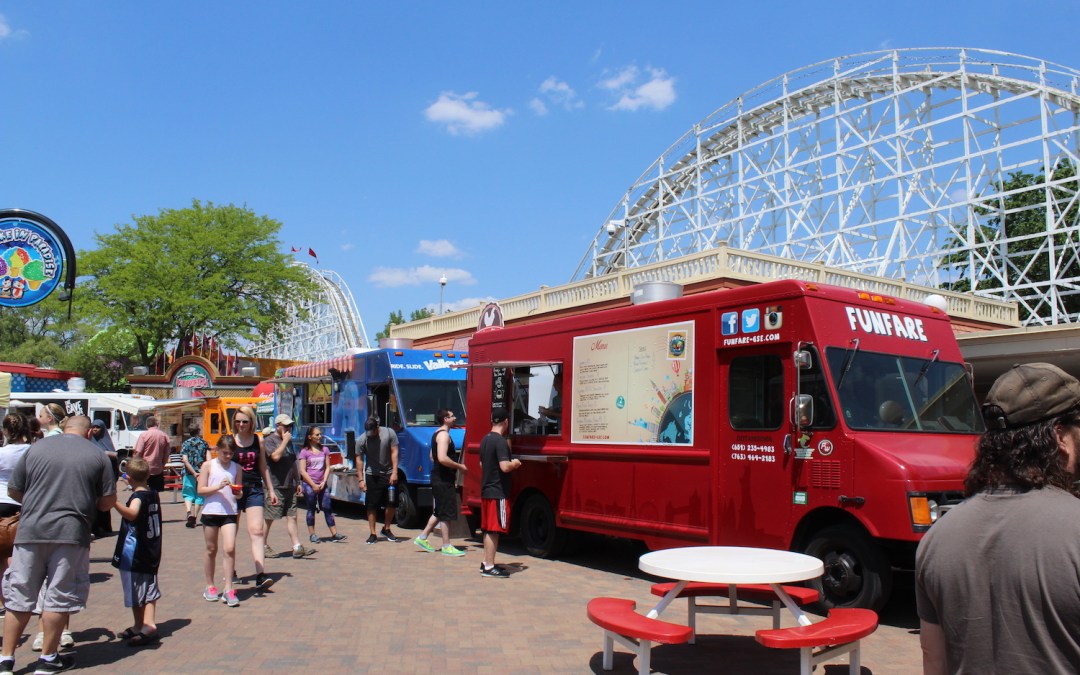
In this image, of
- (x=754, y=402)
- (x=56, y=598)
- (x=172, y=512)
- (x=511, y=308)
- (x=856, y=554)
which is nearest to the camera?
(x=56, y=598)

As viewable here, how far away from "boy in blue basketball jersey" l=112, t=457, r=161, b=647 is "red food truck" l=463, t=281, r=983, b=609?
4820mm

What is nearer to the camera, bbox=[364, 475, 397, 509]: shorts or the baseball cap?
the baseball cap

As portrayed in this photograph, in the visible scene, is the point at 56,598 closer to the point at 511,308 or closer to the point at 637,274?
the point at 637,274

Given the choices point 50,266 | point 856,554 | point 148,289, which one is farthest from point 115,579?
point 148,289

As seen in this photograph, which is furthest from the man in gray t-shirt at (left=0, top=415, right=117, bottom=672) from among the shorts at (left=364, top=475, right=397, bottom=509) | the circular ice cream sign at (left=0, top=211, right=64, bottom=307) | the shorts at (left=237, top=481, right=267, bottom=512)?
the circular ice cream sign at (left=0, top=211, right=64, bottom=307)

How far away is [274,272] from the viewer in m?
43.1

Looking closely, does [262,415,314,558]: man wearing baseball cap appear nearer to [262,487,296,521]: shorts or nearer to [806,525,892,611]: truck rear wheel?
[262,487,296,521]: shorts

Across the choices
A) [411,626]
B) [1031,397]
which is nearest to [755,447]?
[411,626]

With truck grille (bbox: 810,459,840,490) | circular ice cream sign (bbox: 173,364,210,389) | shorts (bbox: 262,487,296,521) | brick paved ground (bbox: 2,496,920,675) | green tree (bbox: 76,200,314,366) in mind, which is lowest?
brick paved ground (bbox: 2,496,920,675)

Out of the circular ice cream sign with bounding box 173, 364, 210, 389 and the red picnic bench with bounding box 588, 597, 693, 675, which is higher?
the circular ice cream sign with bounding box 173, 364, 210, 389

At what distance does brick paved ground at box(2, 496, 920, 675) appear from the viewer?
6184 mm

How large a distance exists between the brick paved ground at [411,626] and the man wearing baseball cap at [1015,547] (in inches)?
164

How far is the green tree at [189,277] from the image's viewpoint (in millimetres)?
40500

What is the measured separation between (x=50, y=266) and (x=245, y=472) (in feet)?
19.7
